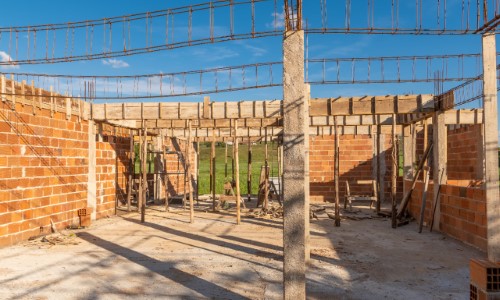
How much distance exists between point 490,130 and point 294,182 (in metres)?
3.72

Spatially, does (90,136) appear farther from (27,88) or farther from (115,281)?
(115,281)

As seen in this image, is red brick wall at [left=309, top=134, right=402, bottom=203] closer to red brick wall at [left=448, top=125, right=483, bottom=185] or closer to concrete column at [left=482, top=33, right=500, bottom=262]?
red brick wall at [left=448, top=125, right=483, bottom=185]

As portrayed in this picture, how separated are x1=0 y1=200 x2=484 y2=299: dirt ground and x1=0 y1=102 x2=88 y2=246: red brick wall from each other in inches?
23.4

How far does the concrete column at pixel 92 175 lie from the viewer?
1214cm

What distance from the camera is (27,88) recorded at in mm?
9305

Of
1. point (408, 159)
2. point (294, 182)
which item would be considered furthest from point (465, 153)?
point (294, 182)

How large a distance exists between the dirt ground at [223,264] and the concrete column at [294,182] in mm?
811

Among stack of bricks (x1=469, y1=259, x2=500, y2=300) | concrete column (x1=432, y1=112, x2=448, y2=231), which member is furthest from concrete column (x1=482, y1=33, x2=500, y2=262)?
concrete column (x1=432, y1=112, x2=448, y2=231)

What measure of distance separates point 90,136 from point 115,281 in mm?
7228

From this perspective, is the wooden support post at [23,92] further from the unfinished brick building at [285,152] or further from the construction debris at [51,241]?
the construction debris at [51,241]

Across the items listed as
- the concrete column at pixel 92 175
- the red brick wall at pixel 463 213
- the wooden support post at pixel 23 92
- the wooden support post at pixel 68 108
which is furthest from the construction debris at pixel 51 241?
the red brick wall at pixel 463 213

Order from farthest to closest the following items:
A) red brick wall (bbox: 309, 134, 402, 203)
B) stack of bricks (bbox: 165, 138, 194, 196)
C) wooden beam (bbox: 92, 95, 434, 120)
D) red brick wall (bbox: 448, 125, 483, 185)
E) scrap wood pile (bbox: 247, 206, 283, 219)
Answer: stack of bricks (bbox: 165, 138, 194, 196), red brick wall (bbox: 309, 134, 402, 203), red brick wall (bbox: 448, 125, 483, 185), scrap wood pile (bbox: 247, 206, 283, 219), wooden beam (bbox: 92, 95, 434, 120)

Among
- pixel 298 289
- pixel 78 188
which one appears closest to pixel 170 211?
pixel 78 188

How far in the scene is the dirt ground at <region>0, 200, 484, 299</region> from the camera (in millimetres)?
5629
